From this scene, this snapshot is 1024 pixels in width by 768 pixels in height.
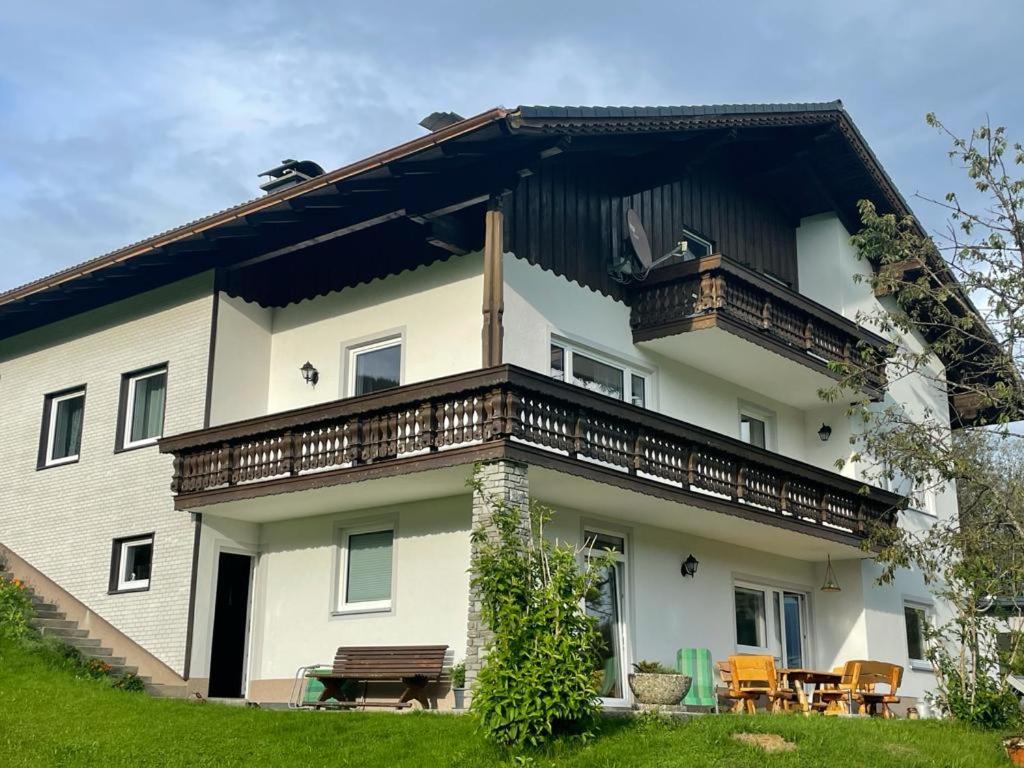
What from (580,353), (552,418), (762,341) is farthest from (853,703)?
(552,418)

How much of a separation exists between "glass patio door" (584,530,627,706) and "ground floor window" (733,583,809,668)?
3341 millimetres

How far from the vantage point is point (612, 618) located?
18.1 meters

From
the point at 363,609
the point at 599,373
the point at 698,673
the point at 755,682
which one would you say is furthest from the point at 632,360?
the point at 363,609

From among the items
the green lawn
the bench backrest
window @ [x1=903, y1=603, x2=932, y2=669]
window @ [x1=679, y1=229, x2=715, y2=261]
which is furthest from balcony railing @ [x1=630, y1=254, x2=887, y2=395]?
the green lawn

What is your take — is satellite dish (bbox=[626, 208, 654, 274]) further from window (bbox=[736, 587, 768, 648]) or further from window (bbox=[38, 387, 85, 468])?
window (bbox=[38, 387, 85, 468])

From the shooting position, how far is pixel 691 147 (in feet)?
65.2

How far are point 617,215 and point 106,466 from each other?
926 centimetres

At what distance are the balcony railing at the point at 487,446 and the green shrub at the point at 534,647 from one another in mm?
2113

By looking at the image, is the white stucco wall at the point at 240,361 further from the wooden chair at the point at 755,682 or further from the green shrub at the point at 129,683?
the wooden chair at the point at 755,682

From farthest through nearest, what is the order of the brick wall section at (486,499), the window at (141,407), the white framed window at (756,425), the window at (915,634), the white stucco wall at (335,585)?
1. the window at (915,634)
2. the white framed window at (756,425)
3. the window at (141,407)
4. the white stucco wall at (335,585)
5. the brick wall section at (486,499)

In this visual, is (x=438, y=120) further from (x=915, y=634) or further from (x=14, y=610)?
(x=915, y=634)

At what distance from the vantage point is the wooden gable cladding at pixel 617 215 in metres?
17.8

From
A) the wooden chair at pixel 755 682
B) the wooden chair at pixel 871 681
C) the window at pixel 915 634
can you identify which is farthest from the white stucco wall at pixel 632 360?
the wooden chair at pixel 871 681

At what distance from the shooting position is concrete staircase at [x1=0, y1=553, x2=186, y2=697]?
1755 centimetres
